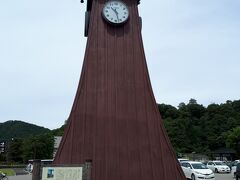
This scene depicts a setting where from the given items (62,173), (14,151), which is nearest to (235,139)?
(14,151)

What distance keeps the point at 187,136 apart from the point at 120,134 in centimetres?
4743

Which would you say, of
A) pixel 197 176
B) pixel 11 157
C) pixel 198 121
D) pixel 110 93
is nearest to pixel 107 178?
pixel 110 93

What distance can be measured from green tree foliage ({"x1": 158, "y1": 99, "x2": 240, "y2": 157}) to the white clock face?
1650 inches

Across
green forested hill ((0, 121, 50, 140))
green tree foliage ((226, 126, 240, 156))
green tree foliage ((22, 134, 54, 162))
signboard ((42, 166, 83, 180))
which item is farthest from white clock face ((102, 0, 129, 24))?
green forested hill ((0, 121, 50, 140))

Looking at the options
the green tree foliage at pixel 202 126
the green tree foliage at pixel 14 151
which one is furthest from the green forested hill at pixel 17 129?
the green tree foliage at pixel 202 126

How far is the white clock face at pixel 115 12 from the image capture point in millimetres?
12031

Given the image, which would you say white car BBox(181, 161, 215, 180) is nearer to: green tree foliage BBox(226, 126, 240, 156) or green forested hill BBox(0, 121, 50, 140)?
green tree foliage BBox(226, 126, 240, 156)

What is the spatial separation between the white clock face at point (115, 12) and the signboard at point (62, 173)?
6612 mm

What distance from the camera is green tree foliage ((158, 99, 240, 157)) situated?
178ft

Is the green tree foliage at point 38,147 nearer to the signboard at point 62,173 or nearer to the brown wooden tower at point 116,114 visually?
the brown wooden tower at point 116,114

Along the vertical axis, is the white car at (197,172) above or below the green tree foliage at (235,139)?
below

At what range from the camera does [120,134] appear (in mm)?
11023

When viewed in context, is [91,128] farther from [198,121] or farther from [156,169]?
[198,121]

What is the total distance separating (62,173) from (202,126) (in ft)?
188
